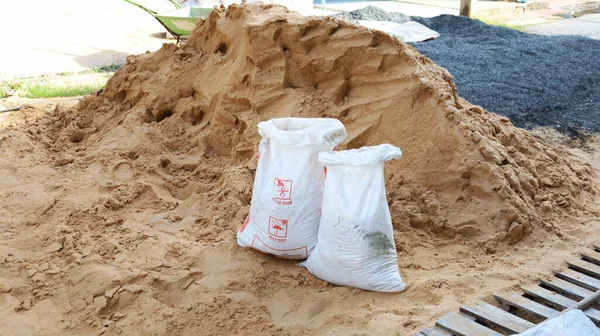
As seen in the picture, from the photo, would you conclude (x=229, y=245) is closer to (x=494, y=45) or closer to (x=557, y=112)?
(x=557, y=112)

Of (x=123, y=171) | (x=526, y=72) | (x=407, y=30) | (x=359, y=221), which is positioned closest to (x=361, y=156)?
(x=359, y=221)

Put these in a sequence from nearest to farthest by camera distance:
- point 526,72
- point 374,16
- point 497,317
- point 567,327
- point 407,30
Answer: point 567,327 → point 497,317 → point 526,72 → point 407,30 → point 374,16

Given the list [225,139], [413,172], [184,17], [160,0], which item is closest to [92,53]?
[184,17]

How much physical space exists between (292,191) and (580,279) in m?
1.51

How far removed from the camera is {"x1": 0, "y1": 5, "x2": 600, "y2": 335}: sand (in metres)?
2.99

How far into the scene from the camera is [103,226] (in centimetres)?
372

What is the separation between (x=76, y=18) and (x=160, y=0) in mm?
1574

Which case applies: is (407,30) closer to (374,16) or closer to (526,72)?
(374,16)

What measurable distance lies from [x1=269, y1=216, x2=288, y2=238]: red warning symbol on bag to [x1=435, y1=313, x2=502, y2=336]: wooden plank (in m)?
0.89

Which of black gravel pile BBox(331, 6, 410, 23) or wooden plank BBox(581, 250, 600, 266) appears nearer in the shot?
wooden plank BBox(581, 250, 600, 266)

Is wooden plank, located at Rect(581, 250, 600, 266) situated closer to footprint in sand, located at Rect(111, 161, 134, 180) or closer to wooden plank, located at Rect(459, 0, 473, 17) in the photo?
footprint in sand, located at Rect(111, 161, 134, 180)

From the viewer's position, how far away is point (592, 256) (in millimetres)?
3449

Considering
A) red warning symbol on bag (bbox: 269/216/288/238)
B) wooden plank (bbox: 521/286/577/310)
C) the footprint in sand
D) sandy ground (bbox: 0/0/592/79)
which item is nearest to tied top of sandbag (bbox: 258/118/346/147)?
red warning symbol on bag (bbox: 269/216/288/238)

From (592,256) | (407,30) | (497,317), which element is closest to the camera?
(497,317)
